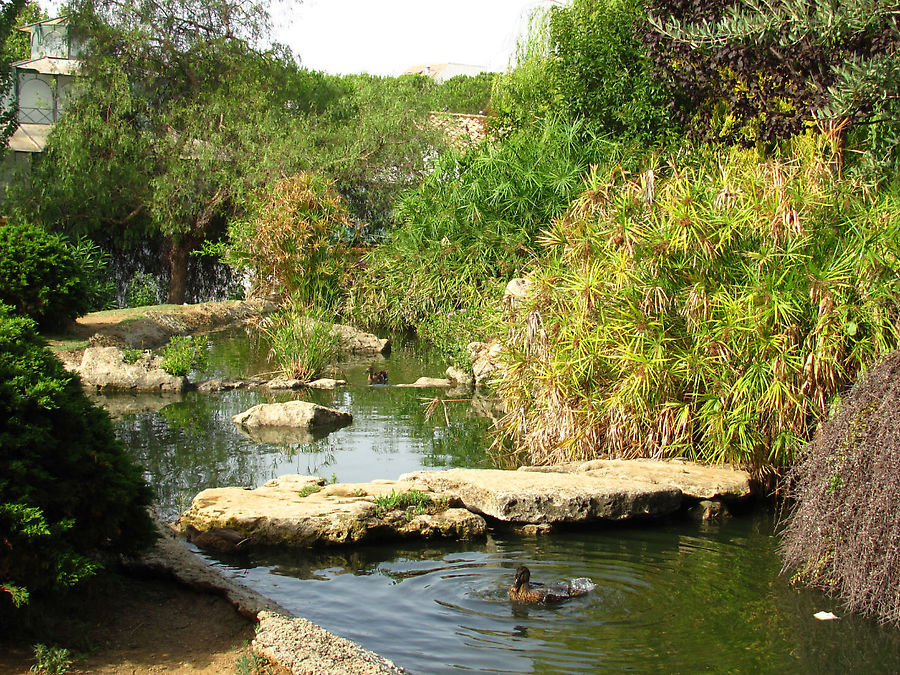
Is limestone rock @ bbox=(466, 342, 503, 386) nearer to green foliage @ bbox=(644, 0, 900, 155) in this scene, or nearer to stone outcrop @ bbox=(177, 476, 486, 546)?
green foliage @ bbox=(644, 0, 900, 155)

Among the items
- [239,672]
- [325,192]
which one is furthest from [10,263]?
[239,672]

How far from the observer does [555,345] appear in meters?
8.59

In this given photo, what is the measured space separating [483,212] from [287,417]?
7.51 metres

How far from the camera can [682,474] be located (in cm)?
749

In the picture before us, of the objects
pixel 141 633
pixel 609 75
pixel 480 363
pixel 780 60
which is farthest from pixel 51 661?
pixel 609 75

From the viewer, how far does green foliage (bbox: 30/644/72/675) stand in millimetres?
4043

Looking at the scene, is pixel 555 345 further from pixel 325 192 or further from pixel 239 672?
pixel 325 192

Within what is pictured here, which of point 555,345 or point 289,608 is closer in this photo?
point 289,608

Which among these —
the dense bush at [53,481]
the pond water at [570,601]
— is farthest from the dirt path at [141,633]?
the pond water at [570,601]

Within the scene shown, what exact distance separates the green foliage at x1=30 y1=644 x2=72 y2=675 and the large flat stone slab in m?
3.42

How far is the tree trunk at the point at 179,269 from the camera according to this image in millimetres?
24688

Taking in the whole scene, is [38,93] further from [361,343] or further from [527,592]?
[527,592]

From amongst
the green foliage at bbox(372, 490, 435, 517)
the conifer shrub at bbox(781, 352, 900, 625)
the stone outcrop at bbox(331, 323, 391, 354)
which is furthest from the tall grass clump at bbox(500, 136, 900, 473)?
the stone outcrop at bbox(331, 323, 391, 354)

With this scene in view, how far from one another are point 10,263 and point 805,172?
12.2m
